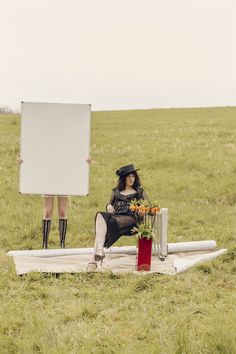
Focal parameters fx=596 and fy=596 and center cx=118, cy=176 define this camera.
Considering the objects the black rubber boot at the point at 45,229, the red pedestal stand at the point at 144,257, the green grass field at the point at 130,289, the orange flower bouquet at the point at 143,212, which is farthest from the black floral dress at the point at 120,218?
the black rubber boot at the point at 45,229

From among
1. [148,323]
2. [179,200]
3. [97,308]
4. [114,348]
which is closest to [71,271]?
[97,308]

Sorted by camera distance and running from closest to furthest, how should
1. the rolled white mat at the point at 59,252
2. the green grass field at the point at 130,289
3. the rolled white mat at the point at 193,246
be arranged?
1. the green grass field at the point at 130,289
2. the rolled white mat at the point at 59,252
3. the rolled white mat at the point at 193,246

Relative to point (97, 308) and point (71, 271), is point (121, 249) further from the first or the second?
point (97, 308)

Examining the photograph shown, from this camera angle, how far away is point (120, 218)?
962 cm

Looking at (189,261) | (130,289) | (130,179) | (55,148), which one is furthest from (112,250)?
(130,289)

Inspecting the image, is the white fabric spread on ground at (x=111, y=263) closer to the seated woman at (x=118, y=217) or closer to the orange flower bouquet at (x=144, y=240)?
the orange flower bouquet at (x=144, y=240)

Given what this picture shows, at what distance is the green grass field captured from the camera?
5.75 meters

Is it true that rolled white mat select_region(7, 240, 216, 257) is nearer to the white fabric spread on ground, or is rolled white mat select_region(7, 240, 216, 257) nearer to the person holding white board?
the white fabric spread on ground

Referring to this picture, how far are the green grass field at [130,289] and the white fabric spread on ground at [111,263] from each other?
9.7 inches

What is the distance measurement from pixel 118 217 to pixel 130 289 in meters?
1.98

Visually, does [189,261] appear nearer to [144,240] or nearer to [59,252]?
[144,240]

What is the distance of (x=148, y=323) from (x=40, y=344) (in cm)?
127

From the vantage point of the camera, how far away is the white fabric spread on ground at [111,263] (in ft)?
29.8

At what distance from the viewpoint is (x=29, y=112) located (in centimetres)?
1109
